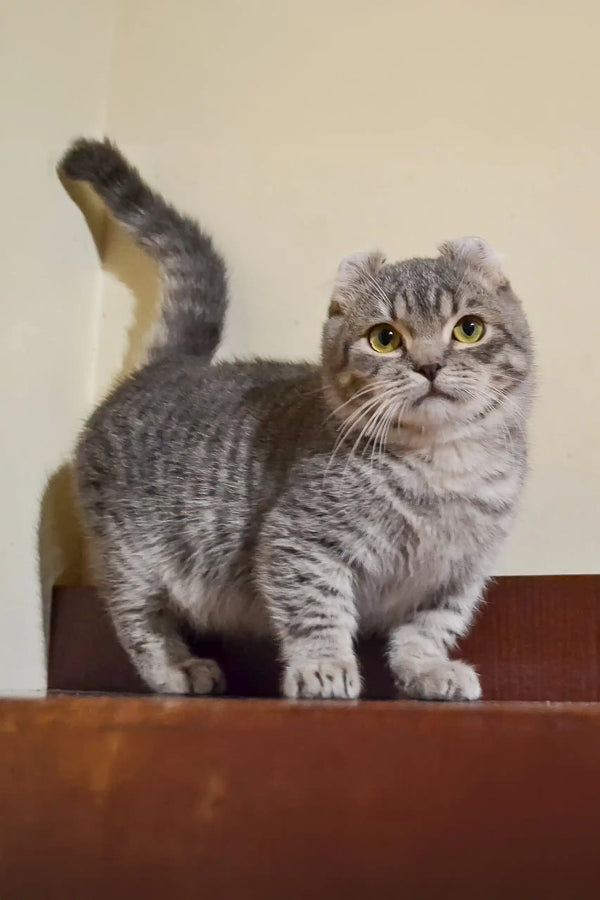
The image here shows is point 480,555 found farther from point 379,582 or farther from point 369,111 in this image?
point 369,111

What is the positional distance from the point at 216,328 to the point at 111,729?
2.88ft

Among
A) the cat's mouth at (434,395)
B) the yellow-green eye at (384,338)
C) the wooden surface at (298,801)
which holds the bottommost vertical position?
the wooden surface at (298,801)

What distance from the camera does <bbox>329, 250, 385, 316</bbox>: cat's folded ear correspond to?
1097 millimetres

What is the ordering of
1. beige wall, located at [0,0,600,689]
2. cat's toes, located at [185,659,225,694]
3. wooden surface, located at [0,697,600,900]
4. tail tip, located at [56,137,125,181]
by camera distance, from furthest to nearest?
1. tail tip, located at [56,137,125,181]
2. beige wall, located at [0,0,600,689]
3. cat's toes, located at [185,659,225,694]
4. wooden surface, located at [0,697,600,900]

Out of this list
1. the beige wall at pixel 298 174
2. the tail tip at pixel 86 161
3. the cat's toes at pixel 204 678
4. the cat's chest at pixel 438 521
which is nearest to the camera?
the cat's chest at pixel 438 521

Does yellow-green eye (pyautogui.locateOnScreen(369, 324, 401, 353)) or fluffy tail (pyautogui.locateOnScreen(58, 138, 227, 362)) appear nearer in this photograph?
yellow-green eye (pyautogui.locateOnScreen(369, 324, 401, 353))

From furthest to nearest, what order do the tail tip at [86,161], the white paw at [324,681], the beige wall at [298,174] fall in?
the tail tip at [86,161]
the beige wall at [298,174]
the white paw at [324,681]

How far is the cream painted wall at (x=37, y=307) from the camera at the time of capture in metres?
1.13

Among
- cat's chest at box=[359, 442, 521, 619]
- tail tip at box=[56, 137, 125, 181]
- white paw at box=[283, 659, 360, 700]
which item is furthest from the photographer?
tail tip at box=[56, 137, 125, 181]

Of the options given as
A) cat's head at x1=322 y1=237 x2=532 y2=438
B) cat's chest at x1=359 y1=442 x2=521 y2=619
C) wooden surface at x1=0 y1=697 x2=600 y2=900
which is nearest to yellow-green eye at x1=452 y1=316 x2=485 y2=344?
cat's head at x1=322 y1=237 x2=532 y2=438

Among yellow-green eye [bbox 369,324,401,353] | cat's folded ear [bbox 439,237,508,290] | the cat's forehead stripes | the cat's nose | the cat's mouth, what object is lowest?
the cat's mouth

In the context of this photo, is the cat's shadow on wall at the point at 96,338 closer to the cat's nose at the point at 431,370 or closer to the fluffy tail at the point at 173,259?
the fluffy tail at the point at 173,259

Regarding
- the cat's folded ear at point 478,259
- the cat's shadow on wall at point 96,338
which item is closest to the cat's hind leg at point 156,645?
the cat's shadow on wall at point 96,338

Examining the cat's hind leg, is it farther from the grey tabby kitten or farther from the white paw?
the white paw
